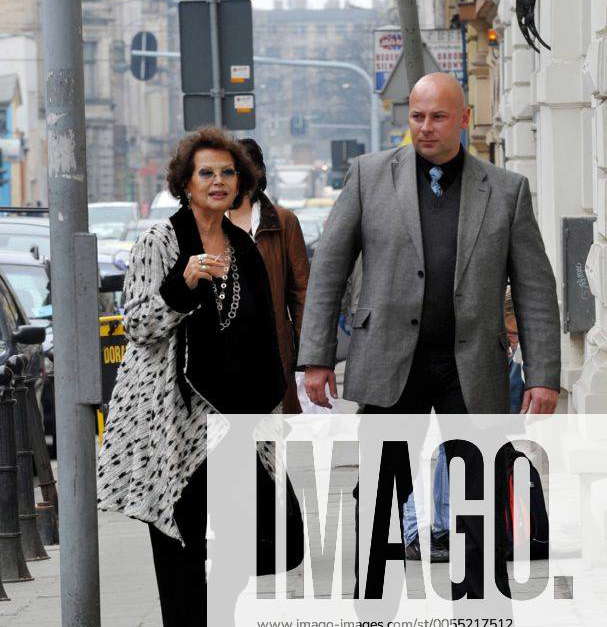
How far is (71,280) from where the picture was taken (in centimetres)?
609

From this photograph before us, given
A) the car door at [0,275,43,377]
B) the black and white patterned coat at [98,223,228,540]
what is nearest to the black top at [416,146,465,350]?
the black and white patterned coat at [98,223,228,540]

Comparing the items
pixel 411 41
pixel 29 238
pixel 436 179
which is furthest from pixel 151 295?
pixel 29 238

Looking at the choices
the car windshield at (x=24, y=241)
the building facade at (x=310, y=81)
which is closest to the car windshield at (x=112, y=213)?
the car windshield at (x=24, y=241)

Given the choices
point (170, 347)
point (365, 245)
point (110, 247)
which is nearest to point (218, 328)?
point (170, 347)

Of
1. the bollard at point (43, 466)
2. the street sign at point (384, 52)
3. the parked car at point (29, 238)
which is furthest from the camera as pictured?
the street sign at point (384, 52)

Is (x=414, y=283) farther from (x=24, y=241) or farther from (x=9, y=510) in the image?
(x=24, y=241)

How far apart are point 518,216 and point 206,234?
1021mm

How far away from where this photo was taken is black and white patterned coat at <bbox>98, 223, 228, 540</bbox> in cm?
595

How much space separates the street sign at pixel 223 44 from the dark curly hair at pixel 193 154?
7648 mm

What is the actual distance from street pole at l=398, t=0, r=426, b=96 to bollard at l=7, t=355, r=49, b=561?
4925 millimetres

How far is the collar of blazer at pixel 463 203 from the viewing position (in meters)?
6.05

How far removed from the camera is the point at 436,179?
20.3ft

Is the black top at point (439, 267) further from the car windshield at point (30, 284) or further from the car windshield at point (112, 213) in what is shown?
the car windshield at point (112, 213)

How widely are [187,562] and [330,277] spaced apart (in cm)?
104
